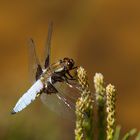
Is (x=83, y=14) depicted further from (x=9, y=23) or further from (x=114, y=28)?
(x=9, y=23)

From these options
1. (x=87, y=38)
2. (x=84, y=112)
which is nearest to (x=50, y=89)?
(x=84, y=112)

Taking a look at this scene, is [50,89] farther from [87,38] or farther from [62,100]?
[87,38]

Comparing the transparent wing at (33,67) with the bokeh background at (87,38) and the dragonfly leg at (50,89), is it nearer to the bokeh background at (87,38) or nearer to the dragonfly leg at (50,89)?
the dragonfly leg at (50,89)

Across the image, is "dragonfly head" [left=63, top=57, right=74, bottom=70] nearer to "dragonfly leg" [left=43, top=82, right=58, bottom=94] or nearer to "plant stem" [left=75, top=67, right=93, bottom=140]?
"dragonfly leg" [left=43, top=82, right=58, bottom=94]

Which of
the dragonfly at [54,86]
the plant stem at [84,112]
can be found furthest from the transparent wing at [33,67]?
the plant stem at [84,112]

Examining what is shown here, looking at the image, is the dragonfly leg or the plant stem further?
the dragonfly leg

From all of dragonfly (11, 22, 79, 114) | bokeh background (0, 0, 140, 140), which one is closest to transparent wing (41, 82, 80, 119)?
dragonfly (11, 22, 79, 114)
